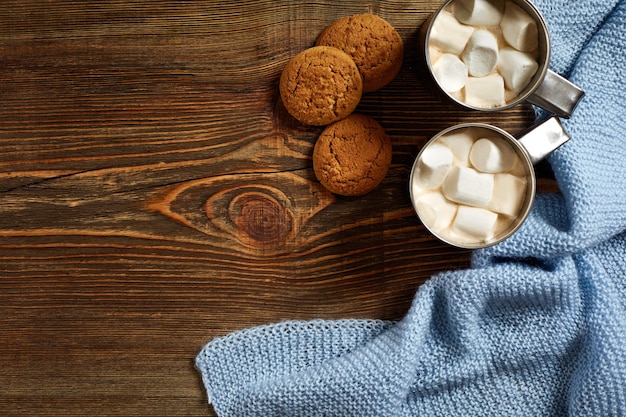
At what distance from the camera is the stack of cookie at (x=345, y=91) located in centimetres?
79

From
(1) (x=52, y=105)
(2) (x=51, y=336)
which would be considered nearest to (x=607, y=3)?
(1) (x=52, y=105)

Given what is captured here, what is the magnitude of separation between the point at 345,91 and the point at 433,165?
0.15m

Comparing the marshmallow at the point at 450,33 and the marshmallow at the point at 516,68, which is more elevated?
the marshmallow at the point at 450,33

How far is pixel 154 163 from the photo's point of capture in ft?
2.83

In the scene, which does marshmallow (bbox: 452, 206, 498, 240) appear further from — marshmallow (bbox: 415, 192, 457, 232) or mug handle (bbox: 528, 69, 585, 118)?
mug handle (bbox: 528, 69, 585, 118)

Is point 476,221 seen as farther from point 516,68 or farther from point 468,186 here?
point 516,68

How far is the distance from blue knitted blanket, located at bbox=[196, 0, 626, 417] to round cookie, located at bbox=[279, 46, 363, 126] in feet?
0.88

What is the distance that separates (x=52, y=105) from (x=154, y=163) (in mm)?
169

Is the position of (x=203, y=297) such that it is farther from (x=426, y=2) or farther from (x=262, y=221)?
(x=426, y=2)

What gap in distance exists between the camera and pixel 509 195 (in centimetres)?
76

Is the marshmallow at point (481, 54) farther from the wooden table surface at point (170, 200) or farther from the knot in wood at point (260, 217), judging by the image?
the knot in wood at point (260, 217)

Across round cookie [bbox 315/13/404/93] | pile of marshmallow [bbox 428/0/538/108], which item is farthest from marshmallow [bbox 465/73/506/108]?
round cookie [bbox 315/13/404/93]

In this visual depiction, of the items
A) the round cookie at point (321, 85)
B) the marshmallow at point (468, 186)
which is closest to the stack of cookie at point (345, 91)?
the round cookie at point (321, 85)

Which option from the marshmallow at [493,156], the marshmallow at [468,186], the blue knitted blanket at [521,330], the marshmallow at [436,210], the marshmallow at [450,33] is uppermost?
the marshmallow at [450,33]
